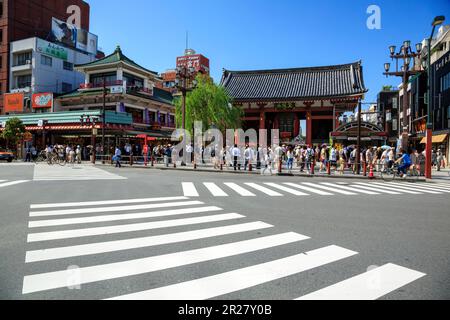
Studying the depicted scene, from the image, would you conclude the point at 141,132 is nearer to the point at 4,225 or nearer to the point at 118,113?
the point at 118,113

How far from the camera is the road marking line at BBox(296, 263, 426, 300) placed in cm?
323

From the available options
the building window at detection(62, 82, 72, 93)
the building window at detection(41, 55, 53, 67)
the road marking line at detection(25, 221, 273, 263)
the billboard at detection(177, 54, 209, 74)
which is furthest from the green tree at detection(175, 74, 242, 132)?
the billboard at detection(177, 54, 209, 74)

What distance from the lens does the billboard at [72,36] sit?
49781mm

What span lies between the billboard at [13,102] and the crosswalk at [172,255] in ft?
142

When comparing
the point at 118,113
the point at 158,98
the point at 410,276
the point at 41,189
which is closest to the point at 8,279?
the point at 410,276

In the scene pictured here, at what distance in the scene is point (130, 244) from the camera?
16.5ft

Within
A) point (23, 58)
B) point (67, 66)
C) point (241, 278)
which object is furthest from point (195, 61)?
point (241, 278)

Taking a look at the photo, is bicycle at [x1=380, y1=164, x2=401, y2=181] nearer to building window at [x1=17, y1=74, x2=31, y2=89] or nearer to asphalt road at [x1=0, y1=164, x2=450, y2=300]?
asphalt road at [x1=0, y1=164, x2=450, y2=300]

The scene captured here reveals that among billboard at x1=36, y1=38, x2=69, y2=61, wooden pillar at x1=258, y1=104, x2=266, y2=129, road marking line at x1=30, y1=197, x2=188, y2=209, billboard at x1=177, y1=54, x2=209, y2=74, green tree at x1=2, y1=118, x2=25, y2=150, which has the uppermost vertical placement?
billboard at x1=177, y1=54, x2=209, y2=74

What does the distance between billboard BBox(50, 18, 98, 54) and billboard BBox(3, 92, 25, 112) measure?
11711 millimetres

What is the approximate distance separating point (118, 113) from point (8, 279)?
35.3 metres

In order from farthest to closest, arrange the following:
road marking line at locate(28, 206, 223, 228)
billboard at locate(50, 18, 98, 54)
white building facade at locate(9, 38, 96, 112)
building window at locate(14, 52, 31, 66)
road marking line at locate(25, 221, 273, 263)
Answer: billboard at locate(50, 18, 98, 54) → building window at locate(14, 52, 31, 66) → white building facade at locate(9, 38, 96, 112) → road marking line at locate(28, 206, 223, 228) → road marking line at locate(25, 221, 273, 263)

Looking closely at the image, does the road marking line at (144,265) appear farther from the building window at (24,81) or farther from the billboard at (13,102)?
the building window at (24,81)

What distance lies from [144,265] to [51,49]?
50320 millimetres
